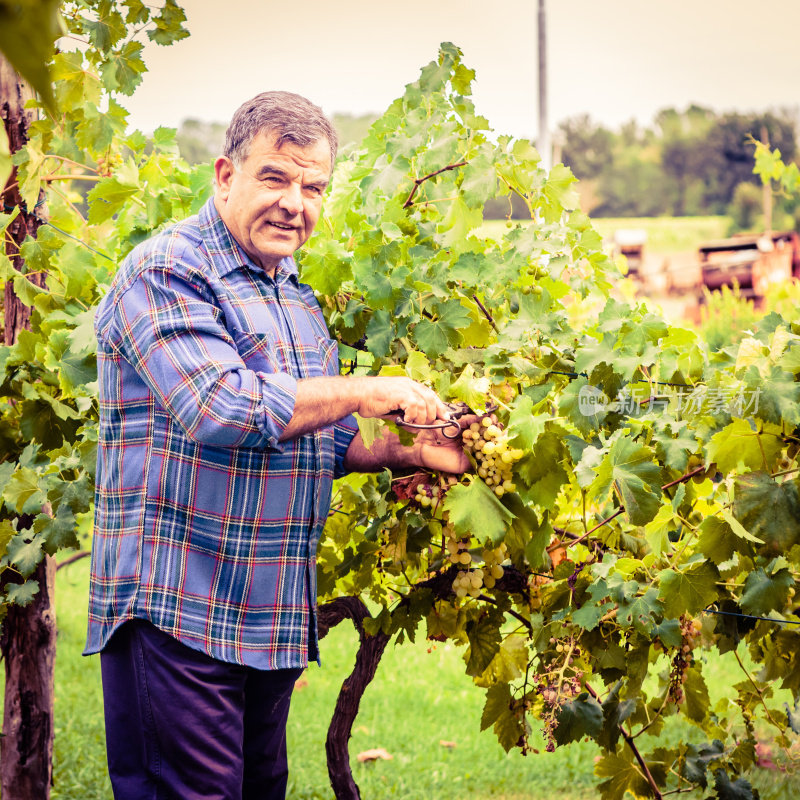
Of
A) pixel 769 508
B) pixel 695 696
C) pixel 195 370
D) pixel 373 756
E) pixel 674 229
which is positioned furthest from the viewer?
pixel 674 229

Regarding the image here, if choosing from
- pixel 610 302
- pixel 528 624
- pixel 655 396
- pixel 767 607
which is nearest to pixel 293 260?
pixel 610 302

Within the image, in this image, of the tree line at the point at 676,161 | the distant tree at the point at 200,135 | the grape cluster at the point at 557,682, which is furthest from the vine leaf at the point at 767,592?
the tree line at the point at 676,161

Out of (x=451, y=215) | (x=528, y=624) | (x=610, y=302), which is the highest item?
(x=451, y=215)

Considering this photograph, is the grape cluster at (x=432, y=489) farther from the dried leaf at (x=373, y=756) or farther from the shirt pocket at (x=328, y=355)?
the dried leaf at (x=373, y=756)

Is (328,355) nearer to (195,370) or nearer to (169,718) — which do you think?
(195,370)

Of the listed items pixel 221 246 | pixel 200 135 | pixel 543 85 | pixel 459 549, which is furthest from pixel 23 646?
pixel 200 135

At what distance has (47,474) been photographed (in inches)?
113

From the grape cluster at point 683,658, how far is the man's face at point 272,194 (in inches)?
50.4

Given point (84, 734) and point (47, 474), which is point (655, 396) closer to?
point (47, 474)

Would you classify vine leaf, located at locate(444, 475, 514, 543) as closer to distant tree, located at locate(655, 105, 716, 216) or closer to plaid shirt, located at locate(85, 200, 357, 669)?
plaid shirt, located at locate(85, 200, 357, 669)

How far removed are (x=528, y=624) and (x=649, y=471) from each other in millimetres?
821

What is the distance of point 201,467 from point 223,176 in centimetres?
66

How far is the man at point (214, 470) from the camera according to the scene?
189 cm

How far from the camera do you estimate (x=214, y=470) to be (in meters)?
2.00
